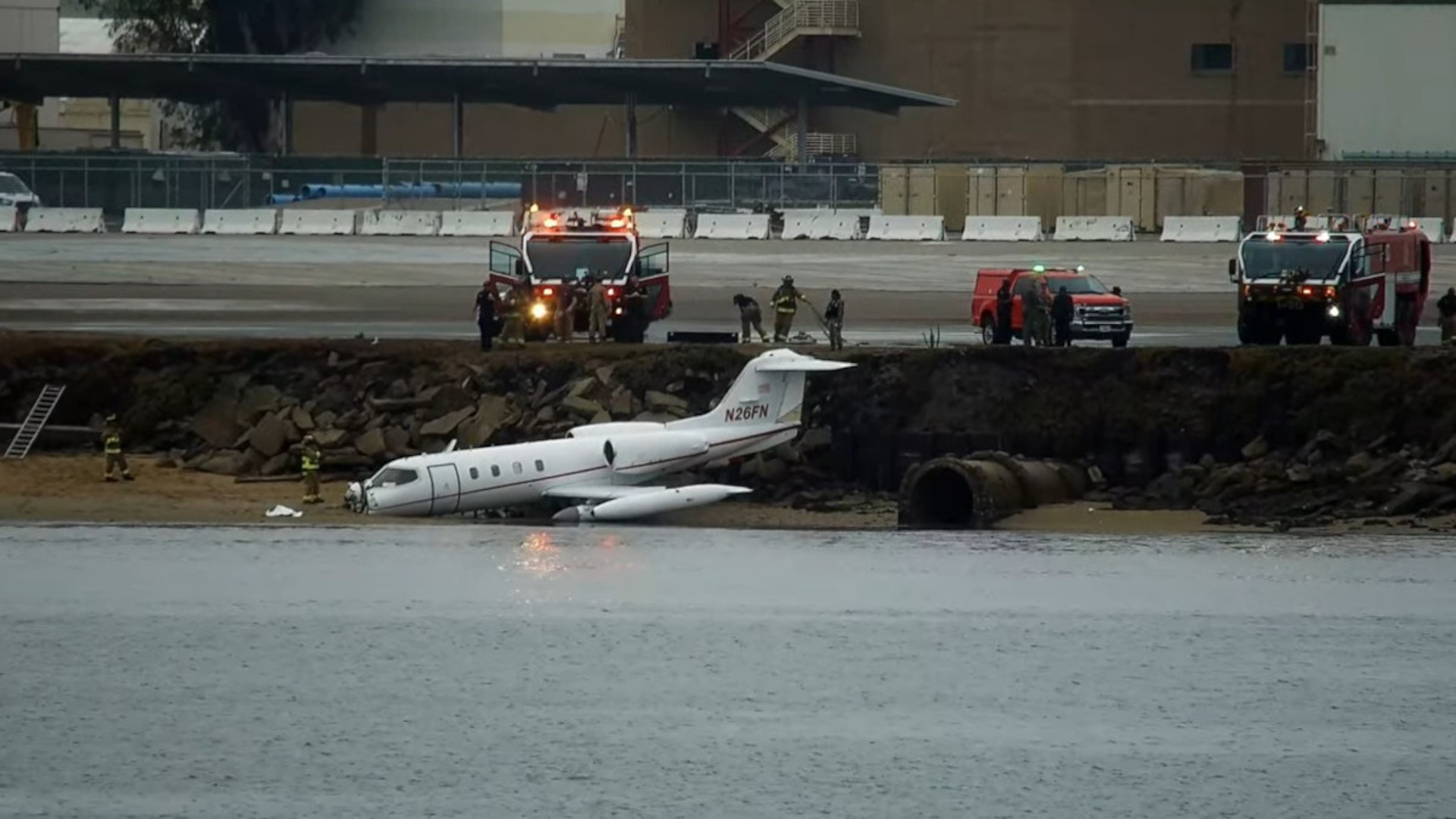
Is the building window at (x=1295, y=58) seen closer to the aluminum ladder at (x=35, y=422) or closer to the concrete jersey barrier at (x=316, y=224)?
the concrete jersey barrier at (x=316, y=224)

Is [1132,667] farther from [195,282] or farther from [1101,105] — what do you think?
[1101,105]

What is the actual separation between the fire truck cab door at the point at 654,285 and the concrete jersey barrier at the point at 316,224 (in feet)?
106

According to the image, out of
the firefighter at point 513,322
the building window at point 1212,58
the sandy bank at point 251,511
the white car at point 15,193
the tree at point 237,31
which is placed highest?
the tree at point 237,31

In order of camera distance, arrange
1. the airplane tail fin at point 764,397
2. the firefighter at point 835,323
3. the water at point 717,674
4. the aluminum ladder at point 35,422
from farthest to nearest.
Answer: the firefighter at point 835,323
the aluminum ladder at point 35,422
the airplane tail fin at point 764,397
the water at point 717,674

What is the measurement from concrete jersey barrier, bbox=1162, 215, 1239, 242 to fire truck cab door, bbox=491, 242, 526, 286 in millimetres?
31356

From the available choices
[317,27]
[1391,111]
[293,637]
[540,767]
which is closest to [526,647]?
[293,637]

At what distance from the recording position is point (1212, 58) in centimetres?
9719

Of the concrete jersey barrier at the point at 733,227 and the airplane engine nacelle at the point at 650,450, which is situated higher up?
the concrete jersey barrier at the point at 733,227

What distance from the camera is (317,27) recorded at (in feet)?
384

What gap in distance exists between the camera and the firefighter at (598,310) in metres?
50.2

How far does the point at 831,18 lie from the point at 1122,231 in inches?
888

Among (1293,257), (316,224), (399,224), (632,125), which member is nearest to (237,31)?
(632,125)

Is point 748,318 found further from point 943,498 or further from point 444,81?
point 444,81

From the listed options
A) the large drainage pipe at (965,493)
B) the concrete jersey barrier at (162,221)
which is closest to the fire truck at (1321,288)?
the large drainage pipe at (965,493)
